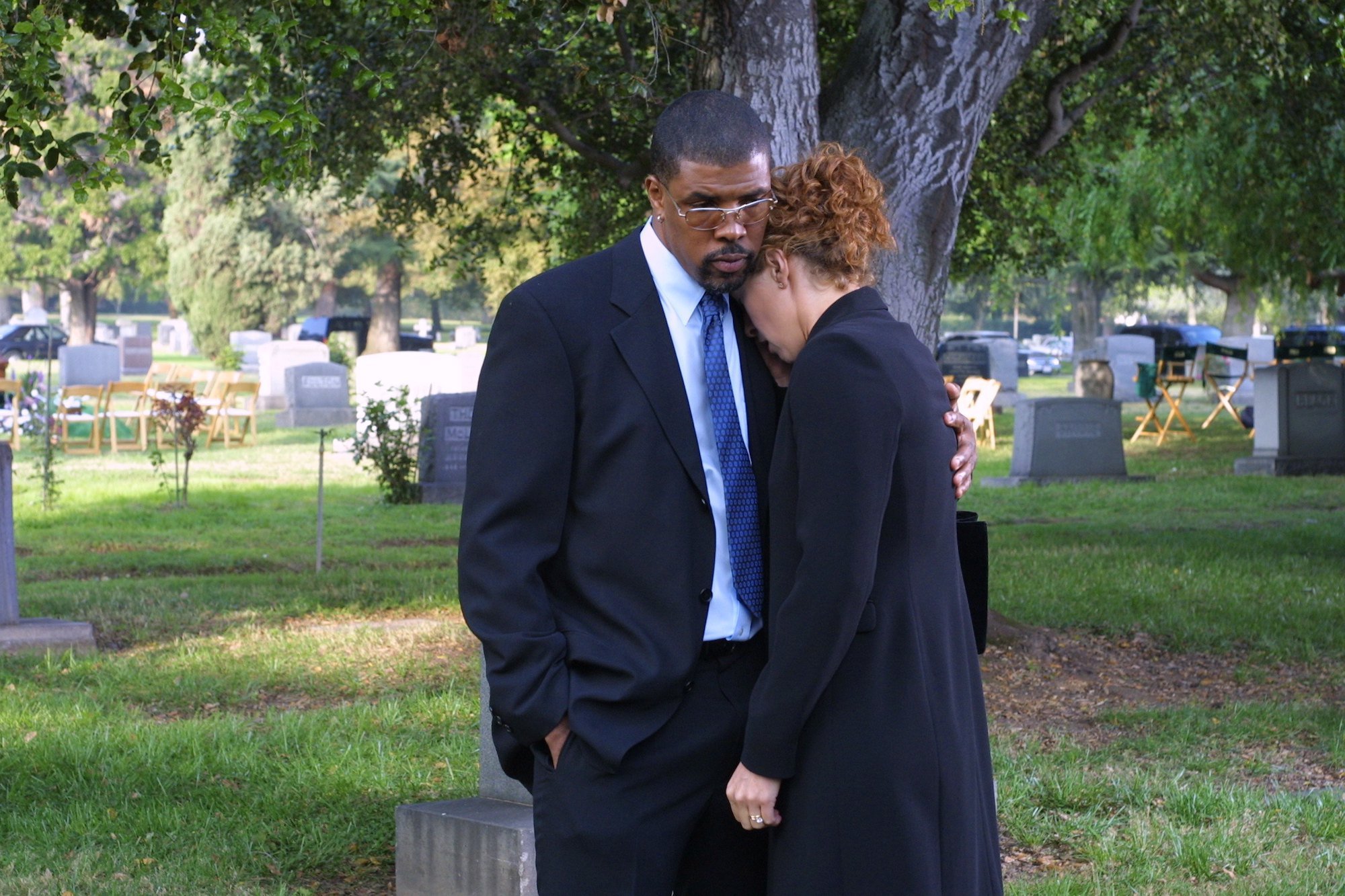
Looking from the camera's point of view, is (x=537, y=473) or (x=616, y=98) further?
(x=616, y=98)

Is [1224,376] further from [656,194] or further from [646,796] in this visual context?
[646,796]

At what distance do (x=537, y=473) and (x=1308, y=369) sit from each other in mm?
17272

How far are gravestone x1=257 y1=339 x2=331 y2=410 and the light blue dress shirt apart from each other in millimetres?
27248

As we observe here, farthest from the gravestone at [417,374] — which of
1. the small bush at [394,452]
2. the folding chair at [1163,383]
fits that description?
the folding chair at [1163,383]

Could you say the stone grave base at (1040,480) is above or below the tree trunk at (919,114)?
below

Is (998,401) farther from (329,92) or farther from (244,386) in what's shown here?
(329,92)

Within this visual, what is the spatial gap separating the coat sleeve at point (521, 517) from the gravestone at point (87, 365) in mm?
26876

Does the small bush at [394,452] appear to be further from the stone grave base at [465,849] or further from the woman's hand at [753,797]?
the woman's hand at [753,797]

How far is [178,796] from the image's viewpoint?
5.35m

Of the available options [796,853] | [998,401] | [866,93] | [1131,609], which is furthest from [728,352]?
[998,401]

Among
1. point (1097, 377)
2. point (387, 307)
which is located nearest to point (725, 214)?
point (1097, 377)

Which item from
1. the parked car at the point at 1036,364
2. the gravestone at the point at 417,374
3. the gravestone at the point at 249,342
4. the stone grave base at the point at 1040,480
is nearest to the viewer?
the stone grave base at the point at 1040,480

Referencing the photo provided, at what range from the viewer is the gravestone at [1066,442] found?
683 inches

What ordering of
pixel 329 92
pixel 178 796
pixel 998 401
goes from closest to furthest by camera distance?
pixel 178 796, pixel 329 92, pixel 998 401
